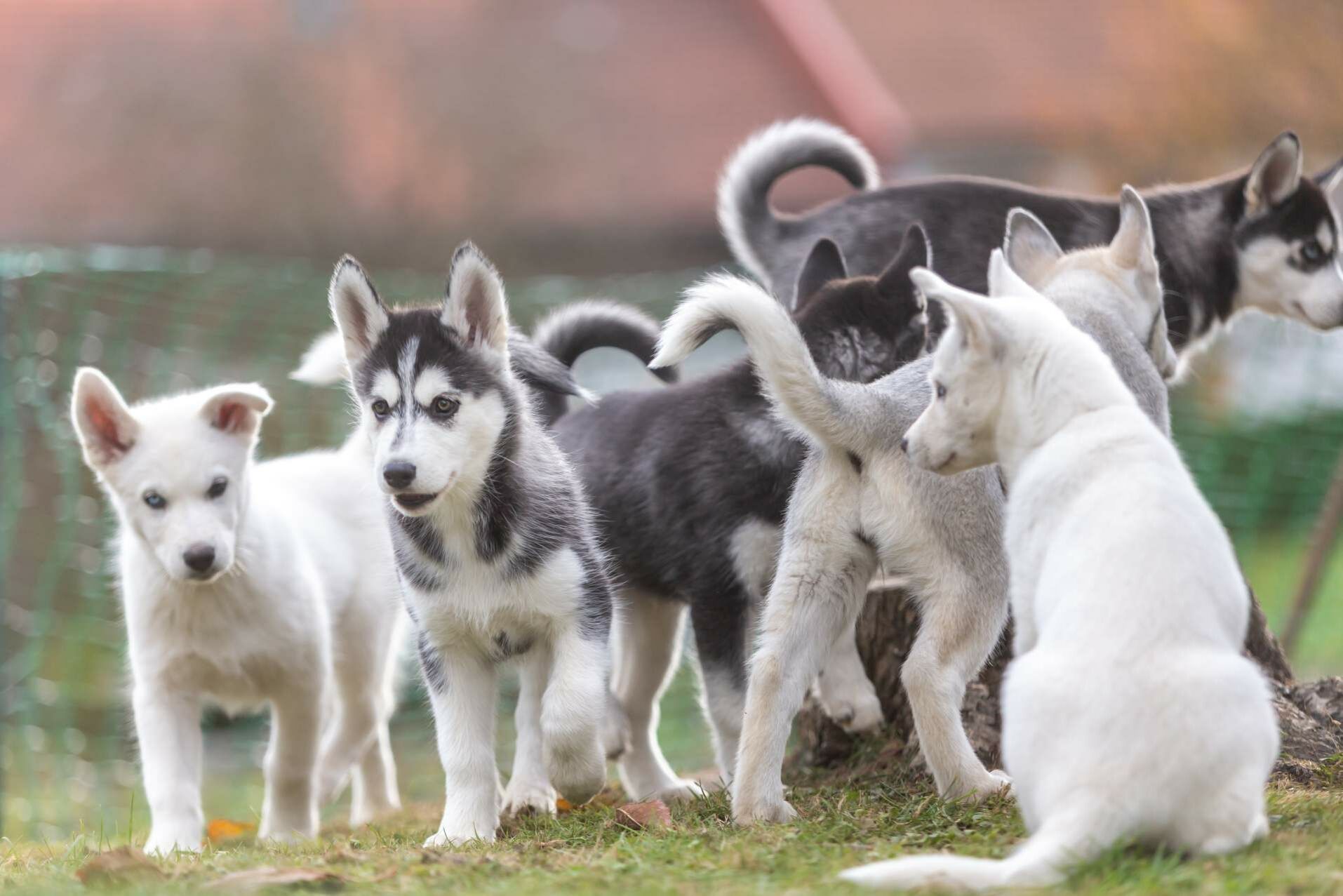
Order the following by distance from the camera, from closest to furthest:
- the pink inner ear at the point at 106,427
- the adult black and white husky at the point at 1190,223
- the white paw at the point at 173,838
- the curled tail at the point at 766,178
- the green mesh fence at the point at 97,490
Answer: the white paw at the point at 173,838 < the pink inner ear at the point at 106,427 < the adult black and white husky at the point at 1190,223 < the curled tail at the point at 766,178 < the green mesh fence at the point at 97,490

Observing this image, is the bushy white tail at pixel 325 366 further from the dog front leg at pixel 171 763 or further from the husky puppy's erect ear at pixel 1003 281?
the husky puppy's erect ear at pixel 1003 281

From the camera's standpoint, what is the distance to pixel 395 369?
4.72 metres

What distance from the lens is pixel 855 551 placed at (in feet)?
14.5

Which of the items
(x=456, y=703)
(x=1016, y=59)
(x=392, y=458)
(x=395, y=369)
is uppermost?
(x=1016, y=59)

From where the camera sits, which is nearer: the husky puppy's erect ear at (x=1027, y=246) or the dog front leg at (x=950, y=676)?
the dog front leg at (x=950, y=676)

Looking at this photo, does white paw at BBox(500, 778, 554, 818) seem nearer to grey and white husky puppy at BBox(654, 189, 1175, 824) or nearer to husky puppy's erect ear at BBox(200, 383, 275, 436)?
grey and white husky puppy at BBox(654, 189, 1175, 824)

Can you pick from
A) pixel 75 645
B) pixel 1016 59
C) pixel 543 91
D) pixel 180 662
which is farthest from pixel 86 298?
pixel 1016 59

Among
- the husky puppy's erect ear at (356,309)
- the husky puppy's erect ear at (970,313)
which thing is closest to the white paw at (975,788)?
the husky puppy's erect ear at (970,313)

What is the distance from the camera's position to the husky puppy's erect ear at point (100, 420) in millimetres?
5469

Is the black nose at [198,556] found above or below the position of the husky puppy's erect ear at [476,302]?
below

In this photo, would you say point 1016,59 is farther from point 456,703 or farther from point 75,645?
point 456,703

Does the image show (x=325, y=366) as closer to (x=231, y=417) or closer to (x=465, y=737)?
(x=231, y=417)

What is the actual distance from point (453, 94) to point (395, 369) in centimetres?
1471

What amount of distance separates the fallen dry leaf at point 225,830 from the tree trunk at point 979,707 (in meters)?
2.23
